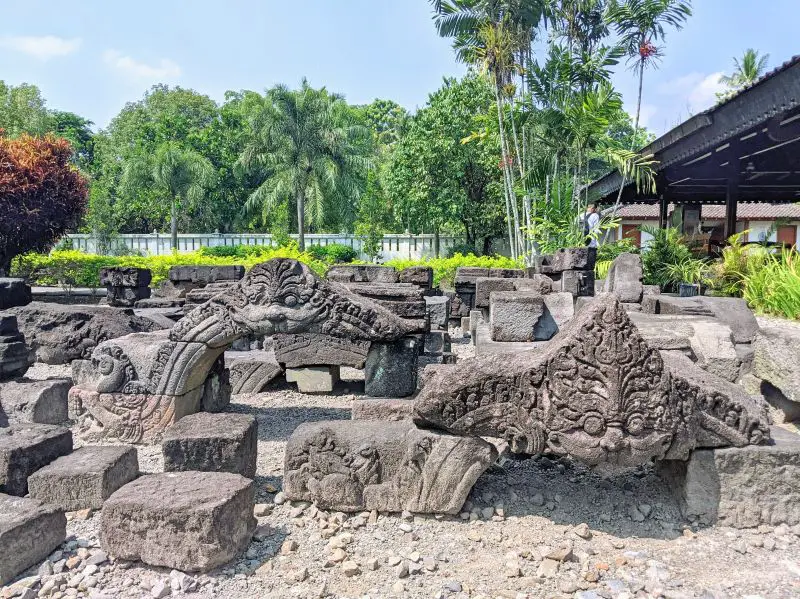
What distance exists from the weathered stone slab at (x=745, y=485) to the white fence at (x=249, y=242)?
20506 mm

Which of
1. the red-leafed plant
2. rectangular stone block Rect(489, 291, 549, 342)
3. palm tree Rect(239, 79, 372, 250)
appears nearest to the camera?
rectangular stone block Rect(489, 291, 549, 342)

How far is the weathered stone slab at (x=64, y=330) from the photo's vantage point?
21.0 ft

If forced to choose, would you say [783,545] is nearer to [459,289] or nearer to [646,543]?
[646,543]

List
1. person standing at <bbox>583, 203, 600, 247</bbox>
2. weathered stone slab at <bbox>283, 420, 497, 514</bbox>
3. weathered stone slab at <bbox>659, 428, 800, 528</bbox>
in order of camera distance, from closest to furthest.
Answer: weathered stone slab at <bbox>659, 428, 800, 528</bbox> < weathered stone slab at <bbox>283, 420, 497, 514</bbox> < person standing at <bbox>583, 203, 600, 247</bbox>

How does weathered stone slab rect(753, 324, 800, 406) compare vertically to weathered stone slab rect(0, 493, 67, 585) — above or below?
above

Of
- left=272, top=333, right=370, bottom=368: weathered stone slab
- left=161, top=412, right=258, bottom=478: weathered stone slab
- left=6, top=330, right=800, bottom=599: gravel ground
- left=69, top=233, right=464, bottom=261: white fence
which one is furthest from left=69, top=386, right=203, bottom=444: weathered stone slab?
left=69, top=233, right=464, bottom=261: white fence

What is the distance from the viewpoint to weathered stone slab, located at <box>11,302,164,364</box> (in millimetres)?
6398

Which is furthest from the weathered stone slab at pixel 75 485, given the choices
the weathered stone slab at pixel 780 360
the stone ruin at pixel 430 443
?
the weathered stone slab at pixel 780 360

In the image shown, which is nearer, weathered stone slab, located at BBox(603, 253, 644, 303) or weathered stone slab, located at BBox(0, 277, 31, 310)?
weathered stone slab, located at BBox(603, 253, 644, 303)

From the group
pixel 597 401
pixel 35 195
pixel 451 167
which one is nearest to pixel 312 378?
pixel 597 401

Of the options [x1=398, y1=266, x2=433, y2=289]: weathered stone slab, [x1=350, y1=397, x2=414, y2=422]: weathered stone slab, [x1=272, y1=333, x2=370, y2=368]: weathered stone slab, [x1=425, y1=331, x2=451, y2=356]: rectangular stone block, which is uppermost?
[x1=398, y1=266, x2=433, y2=289]: weathered stone slab

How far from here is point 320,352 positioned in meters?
6.17

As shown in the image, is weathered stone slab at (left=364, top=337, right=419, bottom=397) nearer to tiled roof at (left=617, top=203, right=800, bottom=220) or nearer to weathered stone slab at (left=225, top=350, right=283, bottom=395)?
weathered stone slab at (left=225, top=350, right=283, bottom=395)

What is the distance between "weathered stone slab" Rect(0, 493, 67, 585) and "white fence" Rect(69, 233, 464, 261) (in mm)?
20669
